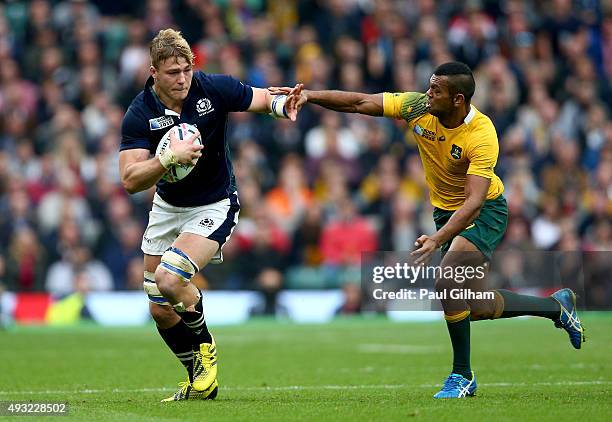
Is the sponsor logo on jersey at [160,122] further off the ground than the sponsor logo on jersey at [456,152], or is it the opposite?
the sponsor logo on jersey at [160,122]

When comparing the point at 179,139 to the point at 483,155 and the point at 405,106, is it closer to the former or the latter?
the point at 405,106

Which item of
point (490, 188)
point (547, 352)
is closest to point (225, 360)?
point (547, 352)

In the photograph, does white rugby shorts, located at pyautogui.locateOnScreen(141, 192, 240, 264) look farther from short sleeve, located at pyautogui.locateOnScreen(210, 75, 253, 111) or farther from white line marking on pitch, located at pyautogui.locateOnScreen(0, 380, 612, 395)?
white line marking on pitch, located at pyautogui.locateOnScreen(0, 380, 612, 395)

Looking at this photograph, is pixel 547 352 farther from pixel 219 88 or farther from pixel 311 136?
pixel 311 136

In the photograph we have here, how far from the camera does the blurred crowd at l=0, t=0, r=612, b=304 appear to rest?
19.9m

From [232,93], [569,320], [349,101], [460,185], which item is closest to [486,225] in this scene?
[460,185]

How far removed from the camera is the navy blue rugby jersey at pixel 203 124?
935 cm

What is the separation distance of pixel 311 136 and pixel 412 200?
2147mm

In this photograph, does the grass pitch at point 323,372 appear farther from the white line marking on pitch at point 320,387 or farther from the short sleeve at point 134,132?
the short sleeve at point 134,132

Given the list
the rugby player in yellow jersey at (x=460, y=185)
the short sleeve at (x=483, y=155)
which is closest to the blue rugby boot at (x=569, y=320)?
the rugby player in yellow jersey at (x=460, y=185)

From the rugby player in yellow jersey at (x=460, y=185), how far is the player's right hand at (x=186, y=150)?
1.10 m

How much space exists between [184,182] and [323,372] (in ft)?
10.8

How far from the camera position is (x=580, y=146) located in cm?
2242

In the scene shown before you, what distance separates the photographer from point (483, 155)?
942 centimetres
